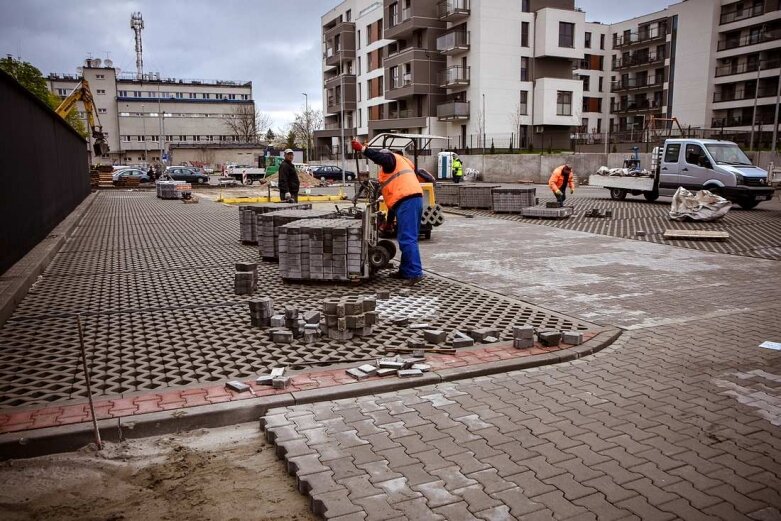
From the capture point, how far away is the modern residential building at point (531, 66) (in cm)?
4775

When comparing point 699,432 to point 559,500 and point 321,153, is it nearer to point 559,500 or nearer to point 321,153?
point 559,500

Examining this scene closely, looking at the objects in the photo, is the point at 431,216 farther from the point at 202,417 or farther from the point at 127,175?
the point at 127,175

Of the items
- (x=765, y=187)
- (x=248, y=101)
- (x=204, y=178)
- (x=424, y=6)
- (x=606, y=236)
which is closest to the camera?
(x=606, y=236)

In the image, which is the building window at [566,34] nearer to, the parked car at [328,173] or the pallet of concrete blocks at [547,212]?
the parked car at [328,173]

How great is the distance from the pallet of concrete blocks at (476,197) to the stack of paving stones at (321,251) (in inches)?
493

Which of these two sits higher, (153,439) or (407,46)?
(407,46)

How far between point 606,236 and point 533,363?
9.60m

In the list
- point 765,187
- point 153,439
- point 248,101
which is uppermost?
point 248,101

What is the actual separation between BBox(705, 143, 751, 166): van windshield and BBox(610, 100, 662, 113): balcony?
4568 cm

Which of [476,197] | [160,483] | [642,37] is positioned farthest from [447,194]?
[642,37]

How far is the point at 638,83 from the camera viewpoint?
63.5 meters

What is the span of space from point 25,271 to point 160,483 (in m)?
6.51

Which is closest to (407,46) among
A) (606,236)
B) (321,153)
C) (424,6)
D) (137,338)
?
(424,6)

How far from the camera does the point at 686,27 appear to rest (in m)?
54.4
